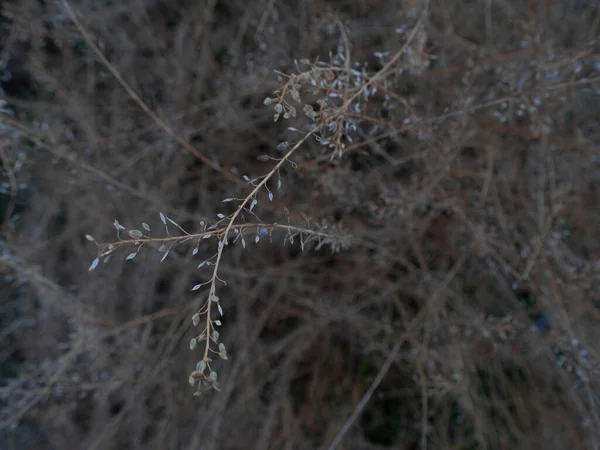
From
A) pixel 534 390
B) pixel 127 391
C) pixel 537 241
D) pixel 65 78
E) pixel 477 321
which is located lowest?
pixel 127 391

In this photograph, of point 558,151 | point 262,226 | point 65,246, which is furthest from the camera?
point 65,246

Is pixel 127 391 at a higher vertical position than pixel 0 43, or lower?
lower

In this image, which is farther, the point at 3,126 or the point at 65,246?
the point at 65,246

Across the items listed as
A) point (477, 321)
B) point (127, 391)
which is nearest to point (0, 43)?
point (127, 391)

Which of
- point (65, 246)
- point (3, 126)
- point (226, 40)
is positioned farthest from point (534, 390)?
point (65, 246)

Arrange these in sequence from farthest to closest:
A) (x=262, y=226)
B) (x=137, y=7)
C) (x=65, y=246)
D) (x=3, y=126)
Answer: (x=65, y=246) → (x=137, y=7) → (x=3, y=126) → (x=262, y=226)

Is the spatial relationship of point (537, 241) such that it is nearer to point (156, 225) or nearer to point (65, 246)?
point (156, 225)
